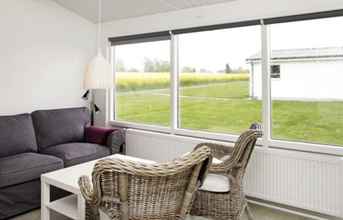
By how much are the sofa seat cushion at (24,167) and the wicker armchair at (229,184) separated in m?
1.61

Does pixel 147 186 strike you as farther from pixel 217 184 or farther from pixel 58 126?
pixel 58 126

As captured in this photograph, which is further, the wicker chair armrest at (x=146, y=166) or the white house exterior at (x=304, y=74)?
the white house exterior at (x=304, y=74)

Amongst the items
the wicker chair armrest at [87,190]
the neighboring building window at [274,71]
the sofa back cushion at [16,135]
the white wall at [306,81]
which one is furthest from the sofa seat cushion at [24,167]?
the neighboring building window at [274,71]

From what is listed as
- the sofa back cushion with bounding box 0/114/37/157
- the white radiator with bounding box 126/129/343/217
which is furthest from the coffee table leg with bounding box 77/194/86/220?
the white radiator with bounding box 126/129/343/217

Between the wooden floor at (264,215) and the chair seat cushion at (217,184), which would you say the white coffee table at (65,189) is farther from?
the chair seat cushion at (217,184)

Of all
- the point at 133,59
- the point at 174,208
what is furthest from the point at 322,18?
the point at 133,59

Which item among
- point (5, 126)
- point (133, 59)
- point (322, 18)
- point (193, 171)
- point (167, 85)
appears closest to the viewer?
point (193, 171)

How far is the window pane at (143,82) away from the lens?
4.01 m

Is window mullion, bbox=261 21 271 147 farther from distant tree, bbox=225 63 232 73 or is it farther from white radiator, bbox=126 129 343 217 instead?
distant tree, bbox=225 63 232 73

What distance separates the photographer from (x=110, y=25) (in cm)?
445

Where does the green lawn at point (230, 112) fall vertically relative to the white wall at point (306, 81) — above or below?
below

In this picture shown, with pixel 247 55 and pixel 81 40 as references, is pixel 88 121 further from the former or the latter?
pixel 247 55

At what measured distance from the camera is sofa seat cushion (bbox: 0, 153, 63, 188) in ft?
8.93

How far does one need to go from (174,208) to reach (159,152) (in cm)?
208
